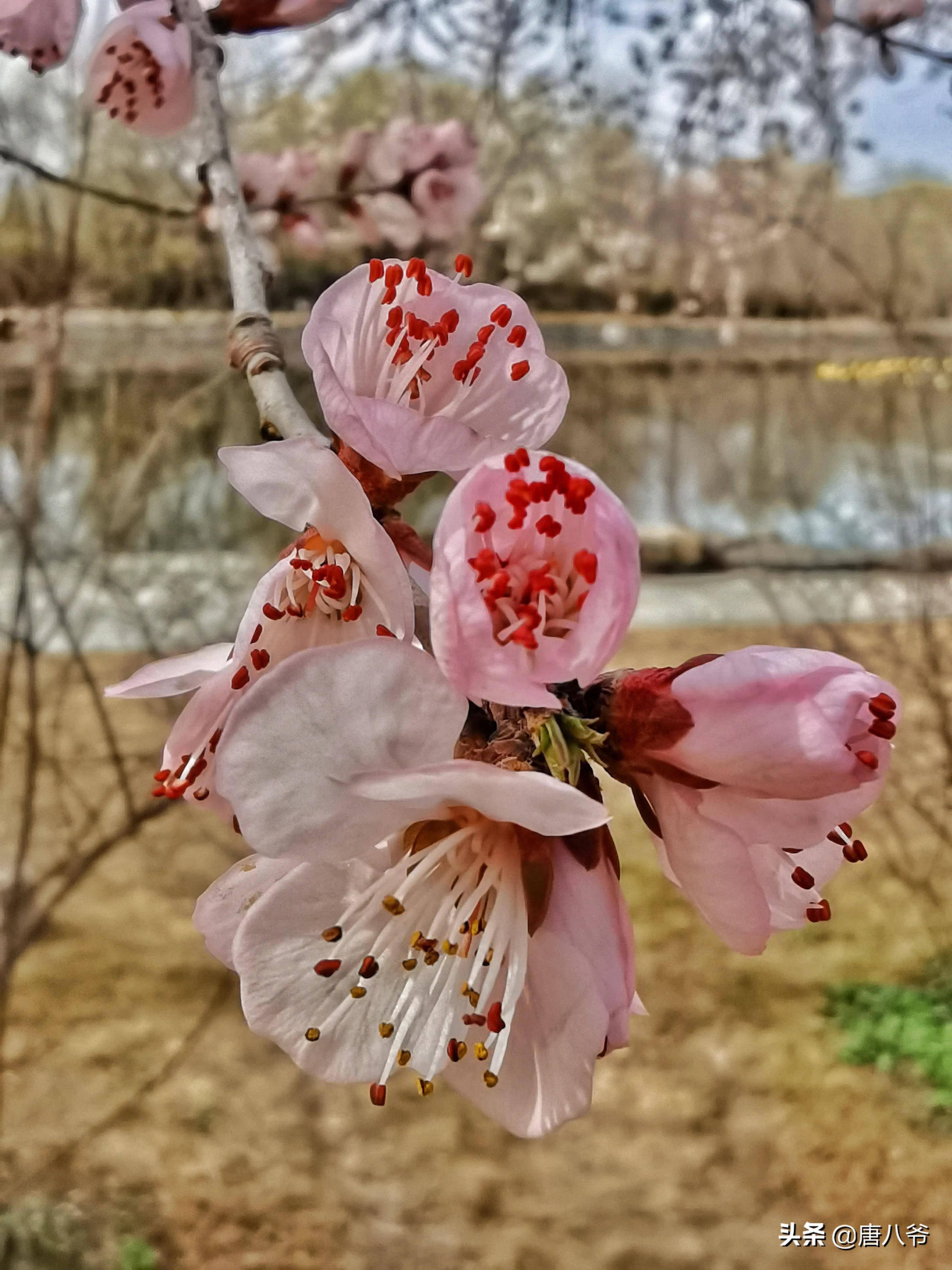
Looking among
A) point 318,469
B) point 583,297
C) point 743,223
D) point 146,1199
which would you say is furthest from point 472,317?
point 743,223

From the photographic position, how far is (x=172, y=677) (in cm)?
27

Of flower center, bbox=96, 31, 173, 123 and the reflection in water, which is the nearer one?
flower center, bbox=96, 31, 173, 123

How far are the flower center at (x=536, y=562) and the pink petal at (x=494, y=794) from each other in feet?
0.09

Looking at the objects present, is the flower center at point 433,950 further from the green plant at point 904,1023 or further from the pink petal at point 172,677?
the green plant at point 904,1023

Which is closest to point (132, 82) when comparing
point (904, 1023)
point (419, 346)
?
point (419, 346)

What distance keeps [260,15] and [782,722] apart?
0.53m

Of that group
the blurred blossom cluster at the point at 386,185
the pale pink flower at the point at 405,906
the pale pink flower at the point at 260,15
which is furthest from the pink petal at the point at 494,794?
the blurred blossom cluster at the point at 386,185

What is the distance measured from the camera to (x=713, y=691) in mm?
210

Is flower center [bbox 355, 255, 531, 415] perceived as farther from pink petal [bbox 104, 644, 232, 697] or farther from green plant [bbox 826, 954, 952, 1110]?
green plant [bbox 826, 954, 952, 1110]

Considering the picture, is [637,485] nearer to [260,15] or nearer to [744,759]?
[260,15]

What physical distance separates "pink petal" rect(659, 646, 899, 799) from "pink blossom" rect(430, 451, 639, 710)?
0.09 feet

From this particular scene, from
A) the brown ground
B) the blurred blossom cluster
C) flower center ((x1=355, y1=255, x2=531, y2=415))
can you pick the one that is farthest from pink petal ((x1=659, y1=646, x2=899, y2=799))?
the blurred blossom cluster

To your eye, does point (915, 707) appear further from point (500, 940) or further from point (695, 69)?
point (500, 940)

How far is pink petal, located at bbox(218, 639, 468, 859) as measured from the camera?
197 mm
